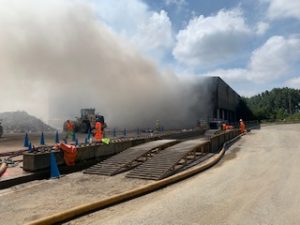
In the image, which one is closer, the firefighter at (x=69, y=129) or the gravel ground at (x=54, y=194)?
the gravel ground at (x=54, y=194)

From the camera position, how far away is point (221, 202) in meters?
7.72

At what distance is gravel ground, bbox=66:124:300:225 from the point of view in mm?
6535

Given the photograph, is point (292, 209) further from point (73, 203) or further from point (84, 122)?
point (84, 122)

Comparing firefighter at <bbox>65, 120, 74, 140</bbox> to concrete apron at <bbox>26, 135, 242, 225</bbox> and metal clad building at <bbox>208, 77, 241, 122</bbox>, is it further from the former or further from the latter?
metal clad building at <bbox>208, 77, 241, 122</bbox>

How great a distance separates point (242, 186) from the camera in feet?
30.9

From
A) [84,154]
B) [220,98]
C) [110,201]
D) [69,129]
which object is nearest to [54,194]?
[110,201]

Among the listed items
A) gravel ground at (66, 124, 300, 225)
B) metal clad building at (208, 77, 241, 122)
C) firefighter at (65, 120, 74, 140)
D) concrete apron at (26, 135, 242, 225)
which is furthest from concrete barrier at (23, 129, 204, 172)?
metal clad building at (208, 77, 241, 122)

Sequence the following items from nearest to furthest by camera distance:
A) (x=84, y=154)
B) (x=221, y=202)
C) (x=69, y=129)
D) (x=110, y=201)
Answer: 1. (x=221, y=202)
2. (x=110, y=201)
3. (x=84, y=154)
4. (x=69, y=129)

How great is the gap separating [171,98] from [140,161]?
4224cm

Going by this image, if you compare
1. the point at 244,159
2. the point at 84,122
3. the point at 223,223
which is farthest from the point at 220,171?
the point at 84,122

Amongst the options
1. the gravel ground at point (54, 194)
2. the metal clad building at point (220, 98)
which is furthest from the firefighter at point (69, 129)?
the metal clad building at point (220, 98)

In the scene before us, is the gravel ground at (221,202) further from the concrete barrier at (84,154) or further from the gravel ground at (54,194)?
the concrete barrier at (84,154)

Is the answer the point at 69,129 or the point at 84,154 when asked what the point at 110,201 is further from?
the point at 69,129

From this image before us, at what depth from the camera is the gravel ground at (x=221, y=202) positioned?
21.4 feet
